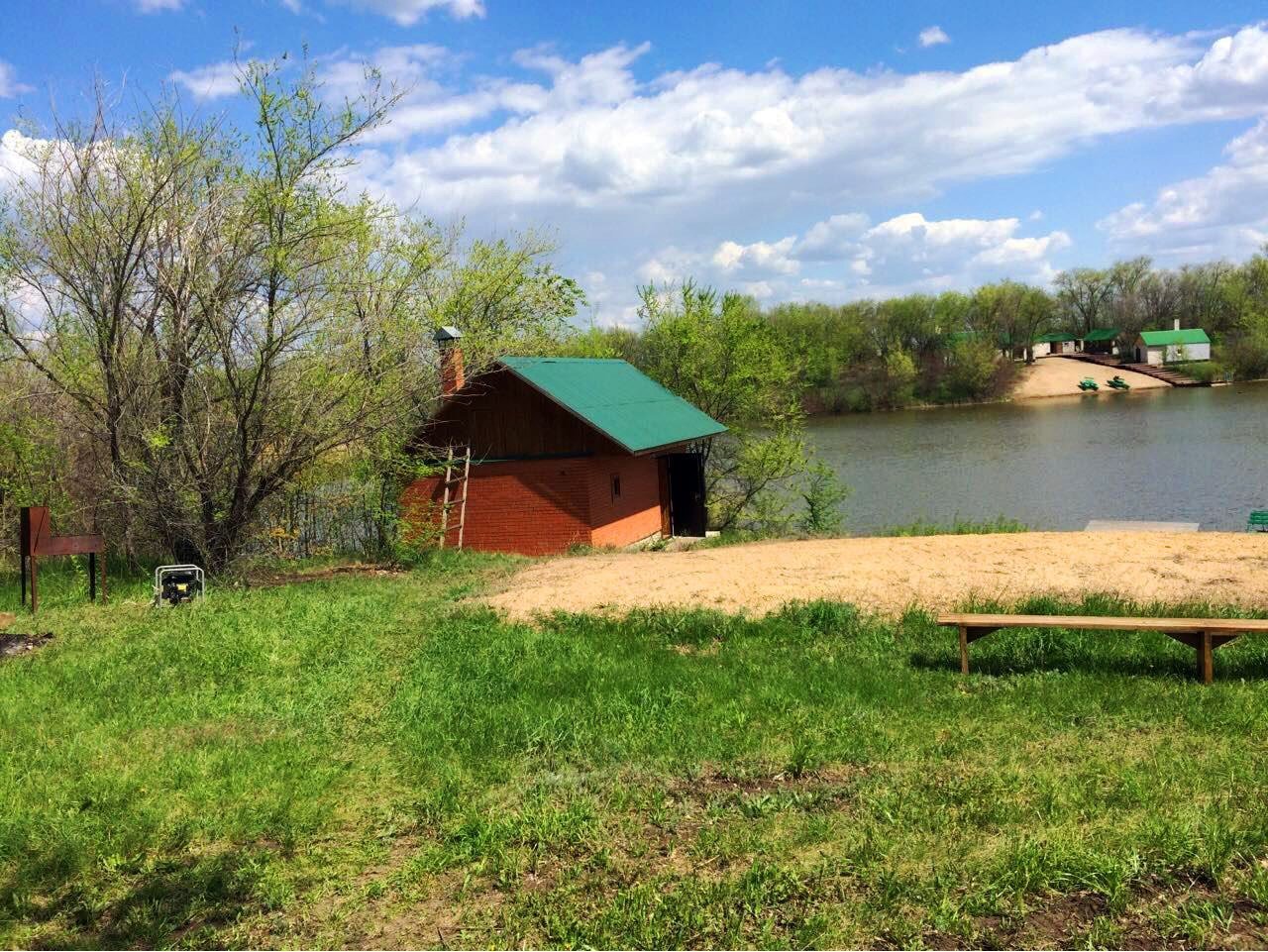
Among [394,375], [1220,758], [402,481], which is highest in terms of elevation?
[394,375]

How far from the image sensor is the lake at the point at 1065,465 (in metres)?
28.4

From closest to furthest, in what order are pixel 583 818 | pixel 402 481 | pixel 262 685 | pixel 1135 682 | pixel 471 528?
1. pixel 583 818
2. pixel 1135 682
3. pixel 262 685
4. pixel 402 481
5. pixel 471 528

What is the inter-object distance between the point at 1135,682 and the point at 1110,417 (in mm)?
56080

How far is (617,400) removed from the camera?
2247 centimetres

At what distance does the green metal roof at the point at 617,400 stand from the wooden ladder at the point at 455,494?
91.5 inches

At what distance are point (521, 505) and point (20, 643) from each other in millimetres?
11458

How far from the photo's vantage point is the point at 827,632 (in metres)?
9.22

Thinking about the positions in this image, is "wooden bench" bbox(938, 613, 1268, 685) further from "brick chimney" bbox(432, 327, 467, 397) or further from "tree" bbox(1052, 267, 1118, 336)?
"tree" bbox(1052, 267, 1118, 336)

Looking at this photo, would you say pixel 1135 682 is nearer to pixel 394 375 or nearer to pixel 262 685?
pixel 262 685

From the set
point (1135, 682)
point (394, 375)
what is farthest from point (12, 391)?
point (1135, 682)

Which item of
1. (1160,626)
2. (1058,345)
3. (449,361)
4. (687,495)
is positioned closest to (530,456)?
(449,361)

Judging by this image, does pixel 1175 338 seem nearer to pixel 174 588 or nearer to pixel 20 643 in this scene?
pixel 174 588

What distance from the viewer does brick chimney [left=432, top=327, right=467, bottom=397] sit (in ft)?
63.5

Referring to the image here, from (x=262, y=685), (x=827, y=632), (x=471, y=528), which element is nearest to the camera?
(x=262, y=685)
